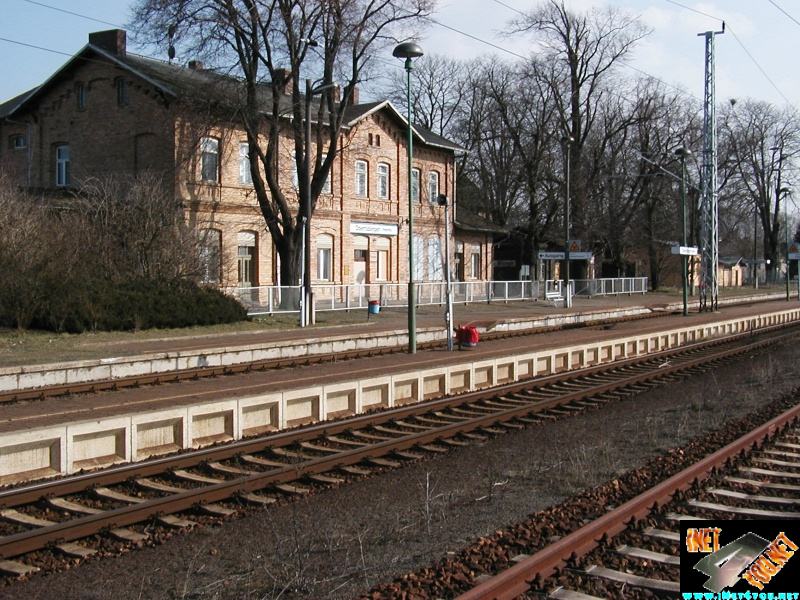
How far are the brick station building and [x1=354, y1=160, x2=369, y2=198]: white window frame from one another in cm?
5

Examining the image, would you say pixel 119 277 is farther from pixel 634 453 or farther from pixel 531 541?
pixel 531 541

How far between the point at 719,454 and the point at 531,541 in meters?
3.53

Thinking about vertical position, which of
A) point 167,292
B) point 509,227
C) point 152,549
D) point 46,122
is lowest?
point 152,549

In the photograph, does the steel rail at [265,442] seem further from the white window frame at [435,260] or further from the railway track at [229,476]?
the white window frame at [435,260]

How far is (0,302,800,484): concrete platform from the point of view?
9094 millimetres

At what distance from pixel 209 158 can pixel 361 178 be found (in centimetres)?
930

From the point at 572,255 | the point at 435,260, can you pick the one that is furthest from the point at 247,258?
the point at 572,255

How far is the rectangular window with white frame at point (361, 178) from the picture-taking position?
42969 millimetres

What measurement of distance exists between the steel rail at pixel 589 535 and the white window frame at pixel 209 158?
29.4 m

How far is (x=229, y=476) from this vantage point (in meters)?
9.16

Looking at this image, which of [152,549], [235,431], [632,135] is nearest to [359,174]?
[632,135]

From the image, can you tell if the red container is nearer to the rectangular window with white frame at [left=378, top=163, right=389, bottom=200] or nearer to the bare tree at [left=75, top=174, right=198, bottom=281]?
the bare tree at [left=75, top=174, right=198, bottom=281]

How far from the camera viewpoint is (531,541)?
662 centimetres
